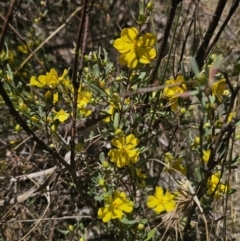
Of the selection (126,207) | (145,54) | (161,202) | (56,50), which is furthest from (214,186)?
(56,50)

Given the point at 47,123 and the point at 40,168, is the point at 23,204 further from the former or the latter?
the point at 47,123

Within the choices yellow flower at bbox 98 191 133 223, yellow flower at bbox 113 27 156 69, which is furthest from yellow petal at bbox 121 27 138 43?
yellow flower at bbox 98 191 133 223

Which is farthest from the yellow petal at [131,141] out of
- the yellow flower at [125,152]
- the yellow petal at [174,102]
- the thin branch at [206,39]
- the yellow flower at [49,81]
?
the thin branch at [206,39]

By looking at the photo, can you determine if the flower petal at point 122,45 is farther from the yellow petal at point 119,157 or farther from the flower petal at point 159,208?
the flower petal at point 159,208

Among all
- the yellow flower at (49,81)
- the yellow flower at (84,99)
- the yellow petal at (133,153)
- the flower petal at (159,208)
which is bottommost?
the flower petal at (159,208)

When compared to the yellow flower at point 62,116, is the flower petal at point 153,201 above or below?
below

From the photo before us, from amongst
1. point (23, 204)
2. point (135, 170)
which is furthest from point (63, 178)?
point (135, 170)

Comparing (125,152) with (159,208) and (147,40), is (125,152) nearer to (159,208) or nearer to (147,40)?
(159,208)

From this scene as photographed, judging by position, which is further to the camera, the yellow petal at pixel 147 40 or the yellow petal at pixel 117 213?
the yellow petal at pixel 117 213
